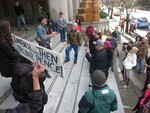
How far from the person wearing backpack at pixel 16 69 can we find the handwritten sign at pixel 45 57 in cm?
16

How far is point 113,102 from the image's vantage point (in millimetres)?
3717

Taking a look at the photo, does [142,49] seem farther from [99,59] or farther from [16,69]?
[16,69]

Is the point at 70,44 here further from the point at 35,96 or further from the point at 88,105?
the point at 35,96

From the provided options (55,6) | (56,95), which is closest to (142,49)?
(56,95)

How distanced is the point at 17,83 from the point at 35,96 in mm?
918

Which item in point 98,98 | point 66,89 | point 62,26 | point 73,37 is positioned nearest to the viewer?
point 98,98

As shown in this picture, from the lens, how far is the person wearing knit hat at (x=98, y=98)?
139 inches

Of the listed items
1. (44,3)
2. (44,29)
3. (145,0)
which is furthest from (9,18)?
(145,0)

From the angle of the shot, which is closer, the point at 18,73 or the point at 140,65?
the point at 18,73

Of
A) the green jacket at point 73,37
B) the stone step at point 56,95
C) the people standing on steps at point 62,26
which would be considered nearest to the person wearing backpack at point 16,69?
the stone step at point 56,95

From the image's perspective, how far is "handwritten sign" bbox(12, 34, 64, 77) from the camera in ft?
10.9

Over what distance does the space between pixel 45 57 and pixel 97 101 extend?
1.05 m

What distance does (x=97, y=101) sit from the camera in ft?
11.7

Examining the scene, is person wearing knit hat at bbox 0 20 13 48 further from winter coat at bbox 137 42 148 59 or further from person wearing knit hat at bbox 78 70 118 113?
winter coat at bbox 137 42 148 59
